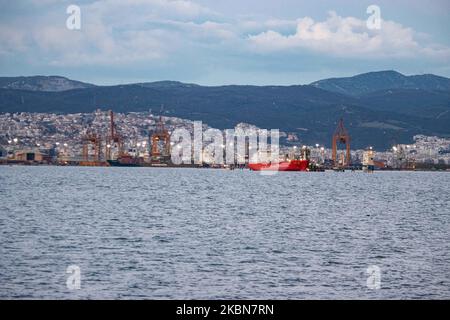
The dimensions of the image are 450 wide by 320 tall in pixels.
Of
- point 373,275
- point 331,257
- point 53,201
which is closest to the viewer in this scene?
point 373,275

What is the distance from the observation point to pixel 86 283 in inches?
1236

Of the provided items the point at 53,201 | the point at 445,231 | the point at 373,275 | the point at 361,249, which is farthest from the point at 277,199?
the point at 373,275

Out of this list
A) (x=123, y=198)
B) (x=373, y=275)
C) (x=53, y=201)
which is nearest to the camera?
(x=373, y=275)

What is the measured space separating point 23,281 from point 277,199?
59.7 meters

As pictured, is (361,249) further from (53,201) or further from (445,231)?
(53,201)

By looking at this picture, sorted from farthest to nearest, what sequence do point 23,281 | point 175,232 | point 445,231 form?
point 445,231, point 175,232, point 23,281

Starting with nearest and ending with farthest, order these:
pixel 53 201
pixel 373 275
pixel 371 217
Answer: pixel 373 275
pixel 371 217
pixel 53 201

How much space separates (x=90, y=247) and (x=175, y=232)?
8.98 m

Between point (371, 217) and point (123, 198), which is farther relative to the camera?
point (123, 198)

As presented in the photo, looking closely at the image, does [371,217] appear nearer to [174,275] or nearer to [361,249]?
[361,249]

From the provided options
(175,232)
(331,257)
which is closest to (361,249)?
(331,257)

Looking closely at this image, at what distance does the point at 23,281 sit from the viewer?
31.2 metres

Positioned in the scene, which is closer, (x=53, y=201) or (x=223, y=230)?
(x=223, y=230)

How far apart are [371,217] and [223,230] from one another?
17.1 metres
